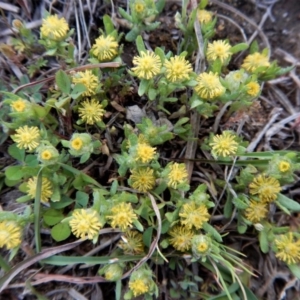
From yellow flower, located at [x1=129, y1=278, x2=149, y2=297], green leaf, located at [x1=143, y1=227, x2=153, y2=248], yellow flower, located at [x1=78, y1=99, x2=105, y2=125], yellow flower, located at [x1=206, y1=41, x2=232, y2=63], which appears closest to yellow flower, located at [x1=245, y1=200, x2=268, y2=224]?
green leaf, located at [x1=143, y1=227, x2=153, y2=248]

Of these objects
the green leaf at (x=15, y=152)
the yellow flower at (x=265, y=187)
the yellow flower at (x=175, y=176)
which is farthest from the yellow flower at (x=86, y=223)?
the yellow flower at (x=265, y=187)

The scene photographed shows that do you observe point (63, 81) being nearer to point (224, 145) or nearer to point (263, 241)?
point (224, 145)

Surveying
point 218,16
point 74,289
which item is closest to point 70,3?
point 218,16

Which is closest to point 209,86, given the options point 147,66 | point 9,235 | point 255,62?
point 147,66

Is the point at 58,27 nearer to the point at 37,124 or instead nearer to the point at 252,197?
the point at 37,124

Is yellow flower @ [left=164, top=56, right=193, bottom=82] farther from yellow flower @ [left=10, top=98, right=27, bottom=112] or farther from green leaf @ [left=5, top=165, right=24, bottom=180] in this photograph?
green leaf @ [left=5, top=165, right=24, bottom=180]

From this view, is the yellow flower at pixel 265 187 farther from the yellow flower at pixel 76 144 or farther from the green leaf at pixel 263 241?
the yellow flower at pixel 76 144
